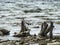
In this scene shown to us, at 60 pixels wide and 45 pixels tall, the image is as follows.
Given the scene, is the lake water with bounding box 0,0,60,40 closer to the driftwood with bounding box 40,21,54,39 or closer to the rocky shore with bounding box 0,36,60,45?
the rocky shore with bounding box 0,36,60,45

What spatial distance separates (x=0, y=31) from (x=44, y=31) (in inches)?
128

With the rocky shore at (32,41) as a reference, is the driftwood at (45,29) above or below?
above

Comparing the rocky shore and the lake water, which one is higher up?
the rocky shore

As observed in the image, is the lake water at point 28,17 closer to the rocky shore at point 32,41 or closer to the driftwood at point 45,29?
the rocky shore at point 32,41

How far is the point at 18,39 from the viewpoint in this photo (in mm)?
14648

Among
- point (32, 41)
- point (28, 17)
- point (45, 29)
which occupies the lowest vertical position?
point (28, 17)

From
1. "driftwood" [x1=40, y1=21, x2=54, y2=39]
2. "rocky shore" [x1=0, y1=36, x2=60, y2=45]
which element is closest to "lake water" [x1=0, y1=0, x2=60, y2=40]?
"rocky shore" [x1=0, y1=36, x2=60, y2=45]

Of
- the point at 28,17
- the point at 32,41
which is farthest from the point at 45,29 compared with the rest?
the point at 28,17

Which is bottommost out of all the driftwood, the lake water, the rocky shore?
the lake water

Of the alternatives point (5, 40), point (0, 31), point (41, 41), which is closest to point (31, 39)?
point (41, 41)

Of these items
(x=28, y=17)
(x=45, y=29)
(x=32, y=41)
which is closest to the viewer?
(x=32, y=41)

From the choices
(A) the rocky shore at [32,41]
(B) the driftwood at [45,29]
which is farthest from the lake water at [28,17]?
(B) the driftwood at [45,29]

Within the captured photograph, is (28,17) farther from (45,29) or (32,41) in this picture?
(32,41)

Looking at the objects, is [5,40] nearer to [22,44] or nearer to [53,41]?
[22,44]
